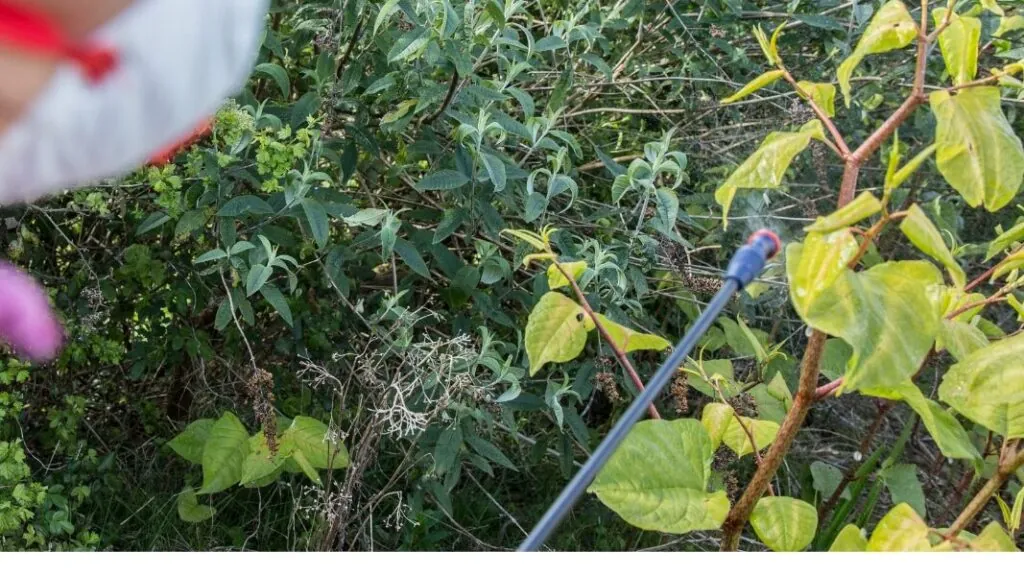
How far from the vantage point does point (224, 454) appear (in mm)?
1916

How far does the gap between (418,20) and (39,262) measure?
100 centimetres

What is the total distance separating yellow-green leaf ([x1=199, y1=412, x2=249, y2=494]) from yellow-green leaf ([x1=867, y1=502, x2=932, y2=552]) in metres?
1.10

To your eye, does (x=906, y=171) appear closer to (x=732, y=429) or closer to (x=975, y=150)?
(x=975, y=150)

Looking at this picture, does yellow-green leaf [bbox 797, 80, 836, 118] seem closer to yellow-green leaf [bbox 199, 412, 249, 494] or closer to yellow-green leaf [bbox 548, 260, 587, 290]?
yellow-green leaf [bbox 548, 260, 587, 290]

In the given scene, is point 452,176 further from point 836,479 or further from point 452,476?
point 836,479

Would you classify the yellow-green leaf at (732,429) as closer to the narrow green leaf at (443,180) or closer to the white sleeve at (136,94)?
the narrow green leaf at (443,180)

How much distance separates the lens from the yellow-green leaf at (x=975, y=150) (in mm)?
1103

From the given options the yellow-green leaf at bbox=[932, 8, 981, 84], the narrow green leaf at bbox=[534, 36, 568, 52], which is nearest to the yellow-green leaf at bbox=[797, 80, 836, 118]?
the yellow-green leaf at bbox=[932, 8, 981, 84]

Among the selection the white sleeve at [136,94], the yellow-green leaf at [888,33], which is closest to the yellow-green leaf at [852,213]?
the yellow-green leaf at [888,33]

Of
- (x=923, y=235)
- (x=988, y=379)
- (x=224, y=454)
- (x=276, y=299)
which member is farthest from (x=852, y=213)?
(x=224, y=454)

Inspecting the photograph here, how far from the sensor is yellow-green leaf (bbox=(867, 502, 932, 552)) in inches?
47.3

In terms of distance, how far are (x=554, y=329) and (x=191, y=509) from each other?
3.89 feet
